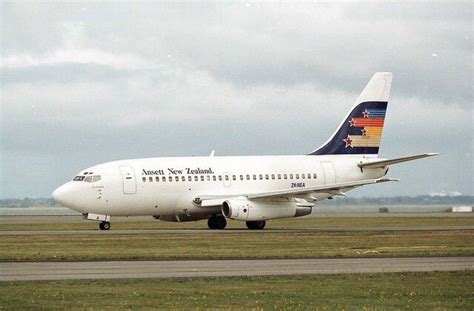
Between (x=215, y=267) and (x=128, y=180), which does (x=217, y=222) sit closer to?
(x=128, y=180)

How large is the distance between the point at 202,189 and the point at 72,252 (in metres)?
25.2

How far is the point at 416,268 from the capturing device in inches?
1286

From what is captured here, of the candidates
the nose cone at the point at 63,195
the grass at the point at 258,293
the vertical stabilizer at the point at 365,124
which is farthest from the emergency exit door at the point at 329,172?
the grass at the point at 258,293

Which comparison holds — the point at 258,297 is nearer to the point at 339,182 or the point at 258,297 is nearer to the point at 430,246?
the point at 430,246

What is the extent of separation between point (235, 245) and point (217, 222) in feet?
68.2

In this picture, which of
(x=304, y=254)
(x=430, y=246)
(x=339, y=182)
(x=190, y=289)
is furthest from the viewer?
(x=339, y=182)

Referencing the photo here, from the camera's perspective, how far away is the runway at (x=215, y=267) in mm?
30766

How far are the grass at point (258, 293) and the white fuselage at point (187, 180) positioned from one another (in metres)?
34.1

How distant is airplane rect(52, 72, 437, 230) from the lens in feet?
206

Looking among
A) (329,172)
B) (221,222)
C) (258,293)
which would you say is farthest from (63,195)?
(258,293)

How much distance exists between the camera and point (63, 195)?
6256 cm

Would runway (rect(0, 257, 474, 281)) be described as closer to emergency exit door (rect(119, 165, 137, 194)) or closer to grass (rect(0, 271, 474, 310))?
grass (rect(0, 271, 474, 310))

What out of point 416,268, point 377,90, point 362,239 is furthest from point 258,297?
point 377,90

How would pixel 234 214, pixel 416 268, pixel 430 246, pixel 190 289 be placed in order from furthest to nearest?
1. pixel 234 214
2. pixel 430 246
3. pixel 416 268
4. pixel 190 289
